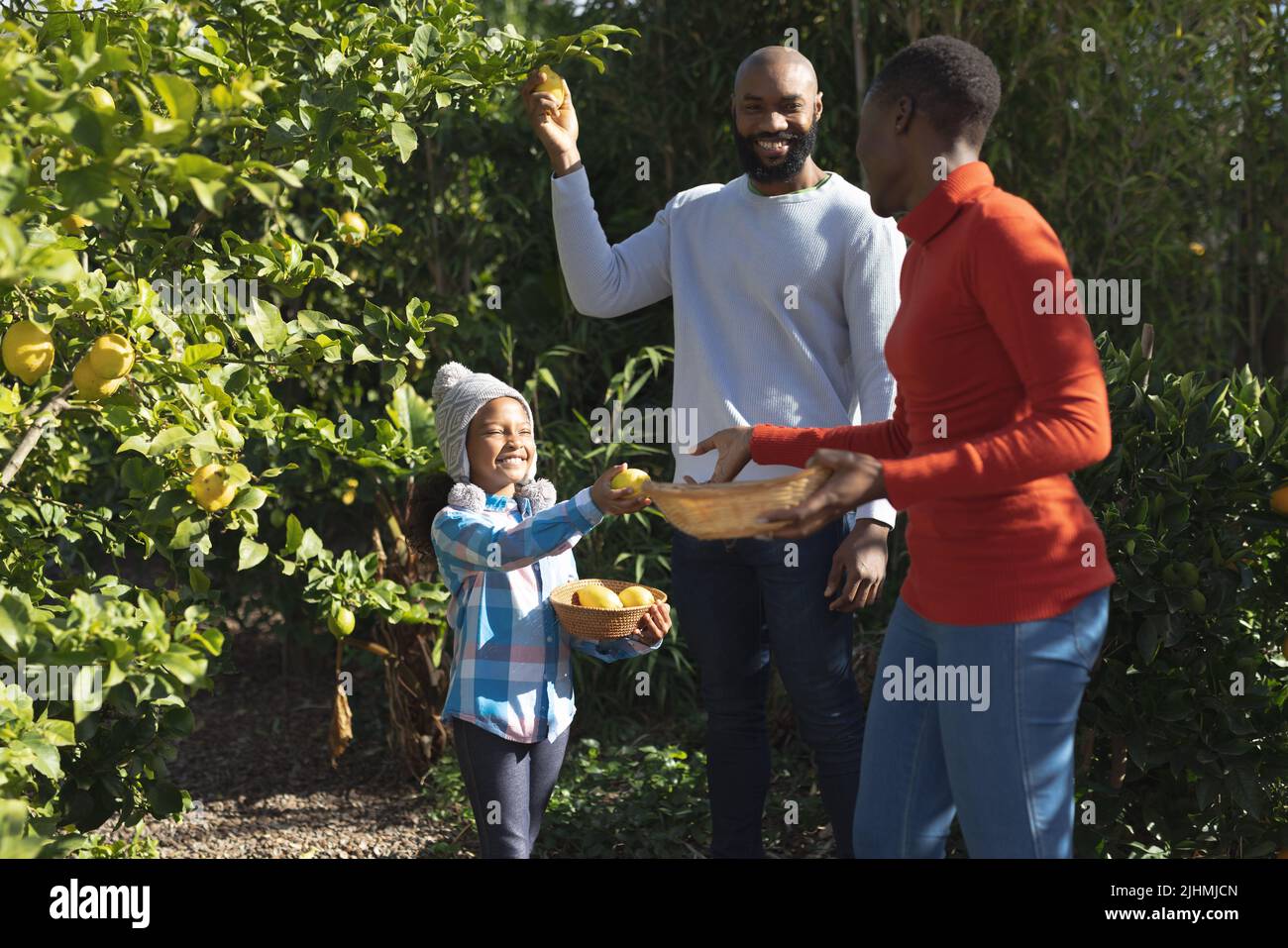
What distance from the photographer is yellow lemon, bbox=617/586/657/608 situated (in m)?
2.55

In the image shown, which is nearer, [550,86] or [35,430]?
[35,430]

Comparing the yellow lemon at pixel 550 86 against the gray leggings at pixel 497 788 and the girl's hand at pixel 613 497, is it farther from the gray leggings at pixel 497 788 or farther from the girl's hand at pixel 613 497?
the gray leggings at pixel 497 788

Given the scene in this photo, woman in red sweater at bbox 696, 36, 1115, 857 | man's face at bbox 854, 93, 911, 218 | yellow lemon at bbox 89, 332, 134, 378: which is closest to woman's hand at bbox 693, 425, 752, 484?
woman in red sweater at bbox 696, 36, 1115, 857

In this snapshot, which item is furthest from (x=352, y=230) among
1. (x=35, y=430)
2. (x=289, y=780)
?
(x=289, y=780)

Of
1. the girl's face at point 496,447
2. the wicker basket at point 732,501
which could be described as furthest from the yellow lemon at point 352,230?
the wicker basket at point 732,501

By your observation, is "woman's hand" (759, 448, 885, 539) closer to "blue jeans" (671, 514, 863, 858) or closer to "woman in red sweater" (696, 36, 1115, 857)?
"woman in red sweater" (696, 36, 1115, 857)

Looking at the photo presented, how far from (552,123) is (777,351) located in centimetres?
64

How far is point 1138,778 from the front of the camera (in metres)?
2.77

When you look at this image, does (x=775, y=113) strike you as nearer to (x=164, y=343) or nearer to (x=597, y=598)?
(x=597, y=598)

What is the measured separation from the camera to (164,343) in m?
2.69

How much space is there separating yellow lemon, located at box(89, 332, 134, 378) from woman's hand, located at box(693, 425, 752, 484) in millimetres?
997

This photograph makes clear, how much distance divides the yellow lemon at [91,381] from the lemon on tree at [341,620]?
3.07ft

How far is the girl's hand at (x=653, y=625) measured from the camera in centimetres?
249

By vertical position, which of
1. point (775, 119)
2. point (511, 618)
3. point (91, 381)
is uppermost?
point (775, 119)
